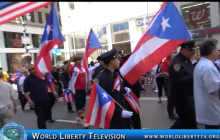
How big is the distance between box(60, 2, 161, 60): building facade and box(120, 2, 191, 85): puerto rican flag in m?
15.5

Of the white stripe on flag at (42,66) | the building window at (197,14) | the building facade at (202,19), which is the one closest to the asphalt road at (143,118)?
the white stripe on flag at (42,66)

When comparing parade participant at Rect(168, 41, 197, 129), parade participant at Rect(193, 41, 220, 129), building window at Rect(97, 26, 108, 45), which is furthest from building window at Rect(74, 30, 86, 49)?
parade participant at Rect(193, 41, 220, 129)

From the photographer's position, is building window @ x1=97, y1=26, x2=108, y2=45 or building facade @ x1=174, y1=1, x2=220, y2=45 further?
building window @ x1=97, y1=26, x2=108, y2=45

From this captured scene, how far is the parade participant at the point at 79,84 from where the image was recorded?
6.55 meters

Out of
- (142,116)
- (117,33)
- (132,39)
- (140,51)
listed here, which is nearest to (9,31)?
(117,33)

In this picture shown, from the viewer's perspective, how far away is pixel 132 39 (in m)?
21.3

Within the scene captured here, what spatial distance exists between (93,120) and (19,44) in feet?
101

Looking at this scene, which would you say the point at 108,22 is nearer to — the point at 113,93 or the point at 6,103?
the point at 6,103

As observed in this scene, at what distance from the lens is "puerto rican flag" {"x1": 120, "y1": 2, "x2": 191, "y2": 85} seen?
3.53 m

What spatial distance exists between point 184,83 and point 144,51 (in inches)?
34.3

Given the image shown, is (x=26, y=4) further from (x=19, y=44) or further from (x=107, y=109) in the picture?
(x=19, y=44)

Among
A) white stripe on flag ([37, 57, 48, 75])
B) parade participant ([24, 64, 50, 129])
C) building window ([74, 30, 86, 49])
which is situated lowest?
parade participant ([24, 64, 50, 129])

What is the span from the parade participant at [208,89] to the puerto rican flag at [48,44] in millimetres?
3252

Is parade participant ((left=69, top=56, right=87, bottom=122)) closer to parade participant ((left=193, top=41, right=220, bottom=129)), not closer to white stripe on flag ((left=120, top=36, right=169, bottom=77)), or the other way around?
white stripe on flag ((left=120, top=36, right=169, bottom=77))
